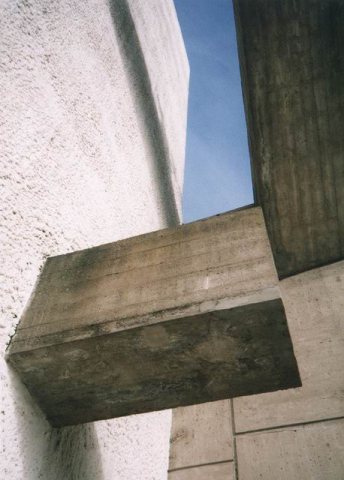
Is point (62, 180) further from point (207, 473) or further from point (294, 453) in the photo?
point (294, 453)

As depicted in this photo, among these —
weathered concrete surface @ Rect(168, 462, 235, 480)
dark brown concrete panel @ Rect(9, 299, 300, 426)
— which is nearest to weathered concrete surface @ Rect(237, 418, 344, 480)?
weathered concrete surface @ Rect(168, 462, 235, 480)

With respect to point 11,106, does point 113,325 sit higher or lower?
lower

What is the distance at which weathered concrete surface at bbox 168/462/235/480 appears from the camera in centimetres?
218

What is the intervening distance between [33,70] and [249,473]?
2394 mm

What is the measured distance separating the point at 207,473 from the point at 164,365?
1643 millimetres

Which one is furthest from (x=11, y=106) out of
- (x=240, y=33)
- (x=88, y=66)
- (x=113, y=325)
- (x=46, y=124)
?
(x=240, y=33)

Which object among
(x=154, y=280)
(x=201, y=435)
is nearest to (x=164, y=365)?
(x=154, y=280)

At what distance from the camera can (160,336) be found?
0.93m

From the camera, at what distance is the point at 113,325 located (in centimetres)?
95

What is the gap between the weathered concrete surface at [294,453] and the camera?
6.91ft

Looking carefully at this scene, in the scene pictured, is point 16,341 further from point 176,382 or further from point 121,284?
point 176,382

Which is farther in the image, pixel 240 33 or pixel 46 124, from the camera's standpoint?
pixel 240 33

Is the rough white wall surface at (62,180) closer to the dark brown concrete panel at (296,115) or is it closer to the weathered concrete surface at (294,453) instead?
the weathered concrete surface at (294,453)

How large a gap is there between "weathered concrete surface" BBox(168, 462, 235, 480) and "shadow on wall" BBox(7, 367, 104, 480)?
43.0 inches
